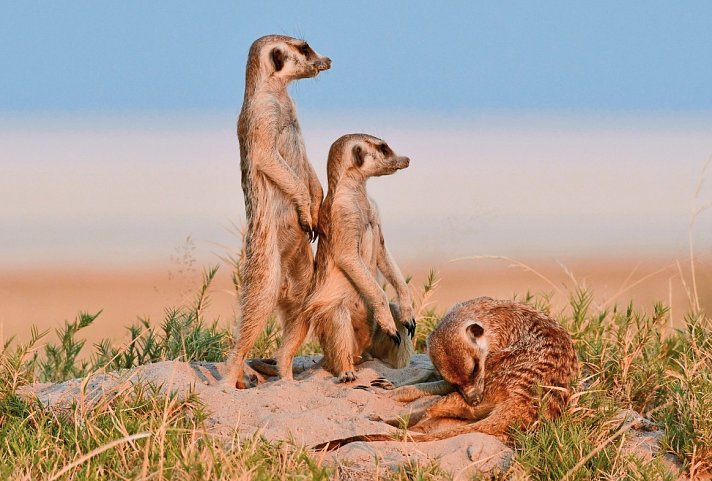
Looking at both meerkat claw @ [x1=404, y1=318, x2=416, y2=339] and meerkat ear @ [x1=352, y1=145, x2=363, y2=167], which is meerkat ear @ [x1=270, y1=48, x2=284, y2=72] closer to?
meerkat ear @ [x1=352, y1=145, x2=363, y2=167]

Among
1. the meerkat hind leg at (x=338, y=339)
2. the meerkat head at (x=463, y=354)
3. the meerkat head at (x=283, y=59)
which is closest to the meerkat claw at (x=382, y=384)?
the meerkat hind leg at (x=338, y=339)

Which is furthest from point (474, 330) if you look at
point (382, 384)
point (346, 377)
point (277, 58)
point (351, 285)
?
point (277, 58)

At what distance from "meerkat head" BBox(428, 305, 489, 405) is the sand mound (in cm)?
30

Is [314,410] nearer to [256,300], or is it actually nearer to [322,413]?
[322,413]

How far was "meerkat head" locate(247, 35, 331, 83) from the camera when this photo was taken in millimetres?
5984

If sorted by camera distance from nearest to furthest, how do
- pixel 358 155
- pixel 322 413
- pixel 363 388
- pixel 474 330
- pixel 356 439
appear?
1. pixel 356 439
2. pixel 322 413
3. pixel 474 330
4. pixel 363 388
5. pixel 358 155

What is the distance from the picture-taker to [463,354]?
5051 mm

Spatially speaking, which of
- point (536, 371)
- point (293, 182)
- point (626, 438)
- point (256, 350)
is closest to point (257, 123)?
point (293, 182)

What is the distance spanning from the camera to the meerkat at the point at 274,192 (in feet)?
18.7

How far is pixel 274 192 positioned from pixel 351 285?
0.75m

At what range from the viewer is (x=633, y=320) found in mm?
6379

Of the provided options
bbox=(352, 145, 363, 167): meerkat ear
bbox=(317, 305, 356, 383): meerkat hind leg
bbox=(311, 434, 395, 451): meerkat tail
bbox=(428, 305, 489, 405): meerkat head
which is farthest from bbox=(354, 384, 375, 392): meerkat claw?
bbox=(352, 145, 363, 167): meerkat ear

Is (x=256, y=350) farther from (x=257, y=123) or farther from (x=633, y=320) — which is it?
(x=633, y=320)

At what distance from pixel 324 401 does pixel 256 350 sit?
1469mm
